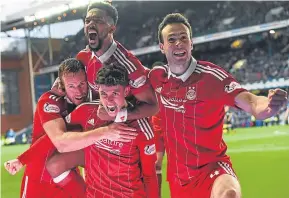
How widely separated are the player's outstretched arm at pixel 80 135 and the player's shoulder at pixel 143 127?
0.44 feet

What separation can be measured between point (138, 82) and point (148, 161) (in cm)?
59

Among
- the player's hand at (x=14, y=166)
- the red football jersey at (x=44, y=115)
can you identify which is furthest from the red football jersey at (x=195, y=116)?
the player's hand at (x=14, y=166)

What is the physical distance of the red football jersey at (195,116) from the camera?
320 cm

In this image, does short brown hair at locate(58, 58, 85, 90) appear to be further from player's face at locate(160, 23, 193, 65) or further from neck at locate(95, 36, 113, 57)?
player's face at locate(160, 23, 193, 65)

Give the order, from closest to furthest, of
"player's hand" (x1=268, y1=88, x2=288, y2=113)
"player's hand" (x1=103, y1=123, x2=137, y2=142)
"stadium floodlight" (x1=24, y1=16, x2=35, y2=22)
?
"player's hand" (x1=268, y1=88, x2=288, y2=113)
"player's hand" (x1=103, y1=123, x2=137, y2=142)
"stadium floodlight" (x1=24, y1=16, x2=35, y2=22)

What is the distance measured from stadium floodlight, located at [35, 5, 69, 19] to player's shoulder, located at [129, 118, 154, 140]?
2450 cm

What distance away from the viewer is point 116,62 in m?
3.53

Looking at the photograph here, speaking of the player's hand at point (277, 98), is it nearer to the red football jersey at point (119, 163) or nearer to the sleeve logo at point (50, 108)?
the red football jersey at point (119, 163)

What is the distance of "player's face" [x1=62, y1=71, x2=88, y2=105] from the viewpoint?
11.1 ft

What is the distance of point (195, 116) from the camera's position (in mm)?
3230

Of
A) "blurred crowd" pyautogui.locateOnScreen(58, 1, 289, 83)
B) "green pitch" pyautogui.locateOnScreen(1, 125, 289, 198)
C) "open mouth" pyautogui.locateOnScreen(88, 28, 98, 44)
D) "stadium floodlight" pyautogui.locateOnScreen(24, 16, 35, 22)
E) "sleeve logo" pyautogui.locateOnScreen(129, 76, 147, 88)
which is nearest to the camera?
"sleeve logo" pyautogui.locateOnScreen(129, 76, 147, 88)

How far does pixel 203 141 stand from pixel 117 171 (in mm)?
649

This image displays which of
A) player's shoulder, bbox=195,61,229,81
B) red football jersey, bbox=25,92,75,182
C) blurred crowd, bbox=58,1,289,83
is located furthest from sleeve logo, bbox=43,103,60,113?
blurred crowd, bbox=58,1,289,83

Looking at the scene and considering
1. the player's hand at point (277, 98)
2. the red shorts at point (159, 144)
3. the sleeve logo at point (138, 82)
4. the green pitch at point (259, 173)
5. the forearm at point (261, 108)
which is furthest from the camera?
the green pitch at point (259, 173)
